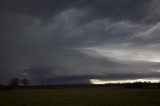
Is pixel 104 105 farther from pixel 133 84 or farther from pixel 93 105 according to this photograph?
pixel 133 84

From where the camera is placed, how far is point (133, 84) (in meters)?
166

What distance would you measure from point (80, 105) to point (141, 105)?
28.0ft

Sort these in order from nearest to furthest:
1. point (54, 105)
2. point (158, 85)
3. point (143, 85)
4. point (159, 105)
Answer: point (159, 105), point (54, 105), point (158, 85), point (143, 85)

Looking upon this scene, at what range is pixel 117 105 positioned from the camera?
121 ft

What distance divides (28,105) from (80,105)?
7984 millimetres

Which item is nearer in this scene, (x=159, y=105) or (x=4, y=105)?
(x=159, y=105)

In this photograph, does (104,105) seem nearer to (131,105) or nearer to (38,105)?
(131,105)

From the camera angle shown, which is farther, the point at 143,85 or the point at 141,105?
the point at 143,85

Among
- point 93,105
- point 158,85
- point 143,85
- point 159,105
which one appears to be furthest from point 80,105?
point 143,85

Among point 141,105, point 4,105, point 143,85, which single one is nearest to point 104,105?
point 141,105

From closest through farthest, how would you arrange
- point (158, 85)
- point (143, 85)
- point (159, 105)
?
point (159, 105)
point (158, 85)
point (143, 85)

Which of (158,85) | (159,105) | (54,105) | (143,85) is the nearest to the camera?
(159,105)

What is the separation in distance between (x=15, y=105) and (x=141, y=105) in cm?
1825

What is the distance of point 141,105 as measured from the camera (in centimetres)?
3575
